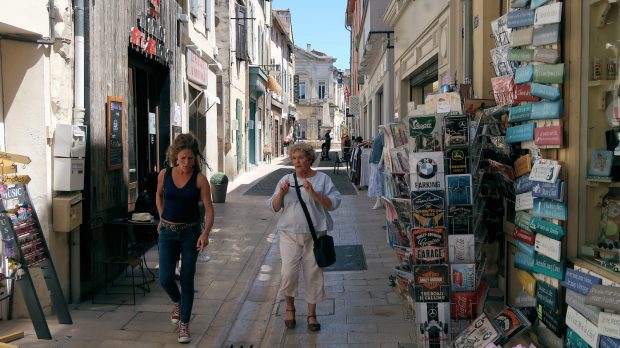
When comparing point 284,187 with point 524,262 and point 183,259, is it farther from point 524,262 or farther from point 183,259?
point 524,262

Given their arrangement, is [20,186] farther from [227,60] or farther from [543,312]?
[227,60]

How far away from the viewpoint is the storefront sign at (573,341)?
3176mm

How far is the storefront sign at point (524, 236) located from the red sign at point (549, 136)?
2.01ft

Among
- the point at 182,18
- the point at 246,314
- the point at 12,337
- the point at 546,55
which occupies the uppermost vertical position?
the point at 182,18

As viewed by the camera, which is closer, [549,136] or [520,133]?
[549,136]

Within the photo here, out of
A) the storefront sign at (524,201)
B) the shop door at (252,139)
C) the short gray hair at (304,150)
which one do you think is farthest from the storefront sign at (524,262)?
the shop door at (252,139)

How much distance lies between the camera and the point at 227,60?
18.9 m

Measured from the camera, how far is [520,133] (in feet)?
12.8

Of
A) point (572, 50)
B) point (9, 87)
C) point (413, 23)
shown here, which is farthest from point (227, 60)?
point (572, 50)

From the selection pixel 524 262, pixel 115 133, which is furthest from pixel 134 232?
pixel 524 262

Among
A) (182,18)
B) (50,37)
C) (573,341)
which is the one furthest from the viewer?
(182,18)

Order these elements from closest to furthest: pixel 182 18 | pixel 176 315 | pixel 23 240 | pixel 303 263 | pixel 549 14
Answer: pixel 549 14 < pixel 23 240 < pixel 303 263 < pixel 176 315 < pixel 182 18

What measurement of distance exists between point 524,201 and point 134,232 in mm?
4439

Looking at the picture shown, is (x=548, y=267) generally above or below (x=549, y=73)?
below
